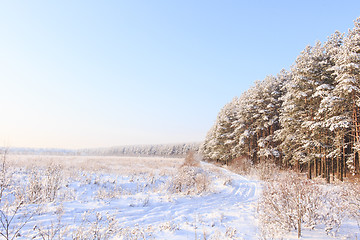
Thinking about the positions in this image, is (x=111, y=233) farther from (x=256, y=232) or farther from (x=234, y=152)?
(x=234, y=152)

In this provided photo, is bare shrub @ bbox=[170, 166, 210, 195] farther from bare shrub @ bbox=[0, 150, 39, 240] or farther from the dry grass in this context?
bare shrub @ bbox=[0, 150, 39, 240]

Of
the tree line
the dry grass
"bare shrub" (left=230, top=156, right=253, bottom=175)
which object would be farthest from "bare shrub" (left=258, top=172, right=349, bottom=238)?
"bare shrub" (left=230, top=156, right=253, bottom=175)

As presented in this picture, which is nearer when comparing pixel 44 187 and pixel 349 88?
pixel 44 187

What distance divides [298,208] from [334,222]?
1001 mm

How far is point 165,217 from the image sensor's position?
6430 mm

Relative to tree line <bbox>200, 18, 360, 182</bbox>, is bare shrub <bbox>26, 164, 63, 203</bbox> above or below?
below

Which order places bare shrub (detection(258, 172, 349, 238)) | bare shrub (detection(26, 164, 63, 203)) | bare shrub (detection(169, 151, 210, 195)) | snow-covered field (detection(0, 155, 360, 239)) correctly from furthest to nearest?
bare shrub (detection(169, 151, 210, 195))
bare shrub (detection(26, 164, 63, 203))
bare shrub (detection(258, 172, 349, 238))
snow-covered field (detection(0, 155, 360, 239))

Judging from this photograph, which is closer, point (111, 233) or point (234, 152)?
point (111, 233)

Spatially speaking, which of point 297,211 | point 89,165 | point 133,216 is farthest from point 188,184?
point 89,165

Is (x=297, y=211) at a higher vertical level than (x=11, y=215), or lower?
higher

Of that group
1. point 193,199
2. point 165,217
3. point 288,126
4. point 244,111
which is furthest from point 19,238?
point 244,111

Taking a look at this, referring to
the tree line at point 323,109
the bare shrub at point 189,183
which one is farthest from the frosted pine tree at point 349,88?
the bare shrub at point 189,183

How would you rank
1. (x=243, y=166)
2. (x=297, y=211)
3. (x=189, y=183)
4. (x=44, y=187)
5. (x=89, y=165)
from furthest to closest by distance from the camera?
1. (x=243, y=166)
2. (x=89, y=165)
3. (x=189, y=183)
4. (x=44, y=187)
5. (x=297, y=211)

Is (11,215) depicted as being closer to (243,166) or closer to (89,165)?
(89,165)
